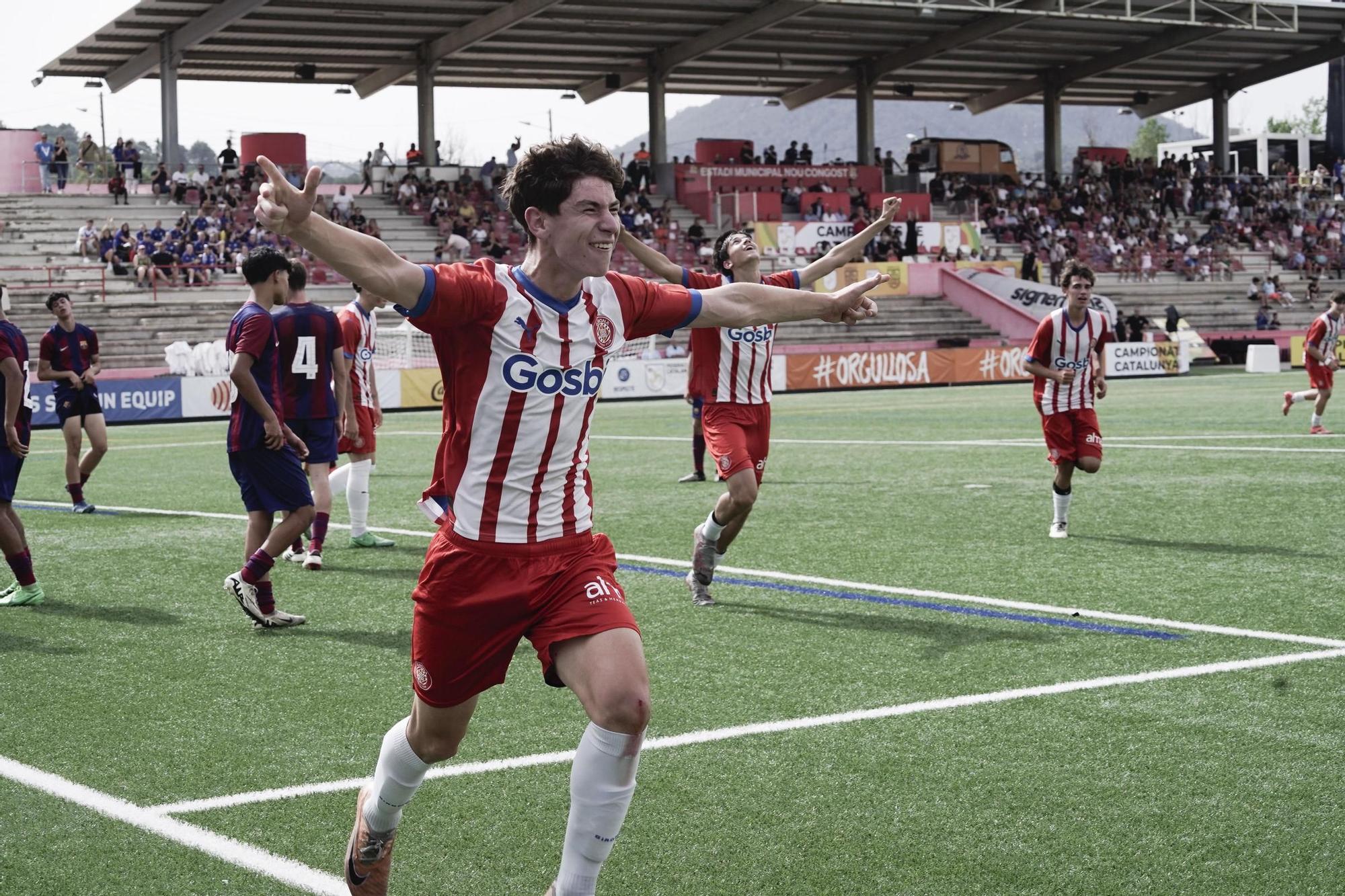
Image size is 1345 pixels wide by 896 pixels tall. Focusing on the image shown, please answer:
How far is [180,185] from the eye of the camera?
42.3 metres

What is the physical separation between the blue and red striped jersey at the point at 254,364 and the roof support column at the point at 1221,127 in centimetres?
5875

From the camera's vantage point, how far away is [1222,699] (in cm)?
625

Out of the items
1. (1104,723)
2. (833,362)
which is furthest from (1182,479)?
(833,362)

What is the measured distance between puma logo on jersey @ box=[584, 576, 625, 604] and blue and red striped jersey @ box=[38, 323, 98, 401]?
11.5m

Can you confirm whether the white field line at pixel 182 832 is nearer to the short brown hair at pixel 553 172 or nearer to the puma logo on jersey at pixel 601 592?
the puma logo on jersey at pixel 601 592

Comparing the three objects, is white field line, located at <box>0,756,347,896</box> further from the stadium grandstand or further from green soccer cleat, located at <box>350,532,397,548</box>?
green soccer cleat, located at <box>350,532,397,548</box>

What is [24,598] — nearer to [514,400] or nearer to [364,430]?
[364,430]

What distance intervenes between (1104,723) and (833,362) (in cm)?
3106

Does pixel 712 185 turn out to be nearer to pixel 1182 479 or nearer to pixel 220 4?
pixel 220 4

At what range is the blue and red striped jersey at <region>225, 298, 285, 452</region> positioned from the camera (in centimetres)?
852

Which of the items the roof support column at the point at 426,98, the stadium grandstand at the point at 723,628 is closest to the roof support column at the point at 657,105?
the roof support column at the point at 426,98

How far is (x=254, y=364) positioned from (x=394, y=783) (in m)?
4.98

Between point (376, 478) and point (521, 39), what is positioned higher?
point (521, 39)

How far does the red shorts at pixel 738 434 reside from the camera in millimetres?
9141
